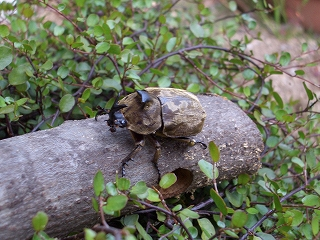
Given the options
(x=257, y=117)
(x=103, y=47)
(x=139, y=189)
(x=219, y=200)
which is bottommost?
(x=257, y=117)

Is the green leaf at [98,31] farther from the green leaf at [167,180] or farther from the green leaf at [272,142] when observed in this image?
the green leaf at [272,142]

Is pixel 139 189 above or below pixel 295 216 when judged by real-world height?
above

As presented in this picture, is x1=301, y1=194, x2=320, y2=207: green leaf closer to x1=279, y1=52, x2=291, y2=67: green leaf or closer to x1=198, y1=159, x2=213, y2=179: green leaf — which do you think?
x1=198, y1=159, x2=213, y2=179: green leaf

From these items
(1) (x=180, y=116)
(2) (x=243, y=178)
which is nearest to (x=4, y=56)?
(1) (x=180, y=116)

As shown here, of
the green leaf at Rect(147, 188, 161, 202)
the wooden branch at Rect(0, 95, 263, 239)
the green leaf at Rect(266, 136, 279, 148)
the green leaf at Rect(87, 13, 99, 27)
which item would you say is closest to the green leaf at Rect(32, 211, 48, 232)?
the wooden branch at Rect(0, 95, 263, 239)

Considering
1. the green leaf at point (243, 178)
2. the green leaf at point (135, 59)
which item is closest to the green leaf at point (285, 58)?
the green leaf at point (243, 178)

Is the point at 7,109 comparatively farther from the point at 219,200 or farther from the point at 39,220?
the point at 219,200

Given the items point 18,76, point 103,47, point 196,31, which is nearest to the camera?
point 18,76
